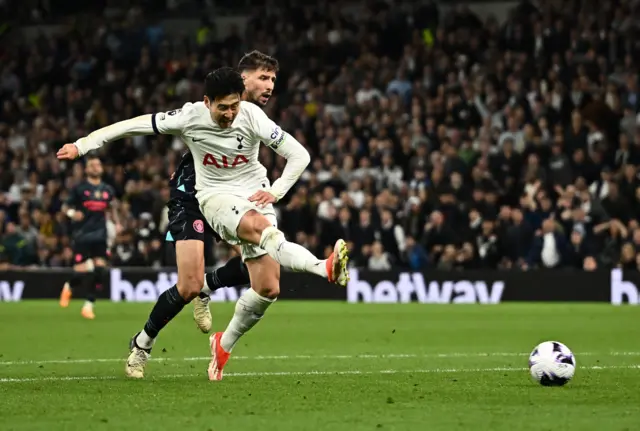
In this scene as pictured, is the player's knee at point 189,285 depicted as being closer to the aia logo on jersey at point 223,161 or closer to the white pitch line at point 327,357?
the aia logo on jersey at point 223,161

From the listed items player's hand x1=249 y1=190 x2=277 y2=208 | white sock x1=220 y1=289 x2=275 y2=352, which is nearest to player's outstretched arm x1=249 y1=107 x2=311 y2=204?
player's hand x1=249 y1=190 x2=277 y2=208

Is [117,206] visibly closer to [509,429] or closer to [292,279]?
[292,279]

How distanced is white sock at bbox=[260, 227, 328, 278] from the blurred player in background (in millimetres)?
8891

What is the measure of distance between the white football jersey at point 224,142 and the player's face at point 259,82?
343 mm

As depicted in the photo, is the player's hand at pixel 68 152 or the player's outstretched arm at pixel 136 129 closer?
the player's hand at pixel 68 152

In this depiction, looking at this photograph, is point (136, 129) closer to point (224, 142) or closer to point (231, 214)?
point (224, 142)

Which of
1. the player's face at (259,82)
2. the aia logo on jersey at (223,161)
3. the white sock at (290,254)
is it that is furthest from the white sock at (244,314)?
the player's face at (259,82)

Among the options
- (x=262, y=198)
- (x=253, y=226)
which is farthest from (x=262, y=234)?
(x=262, y=198)

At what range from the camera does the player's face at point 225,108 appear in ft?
28.8

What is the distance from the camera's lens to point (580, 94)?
21.9m

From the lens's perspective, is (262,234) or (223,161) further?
(223,161)

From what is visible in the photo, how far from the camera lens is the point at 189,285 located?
9.19m

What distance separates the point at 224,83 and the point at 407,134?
47.5 feet

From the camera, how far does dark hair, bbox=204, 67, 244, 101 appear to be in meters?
8.66
